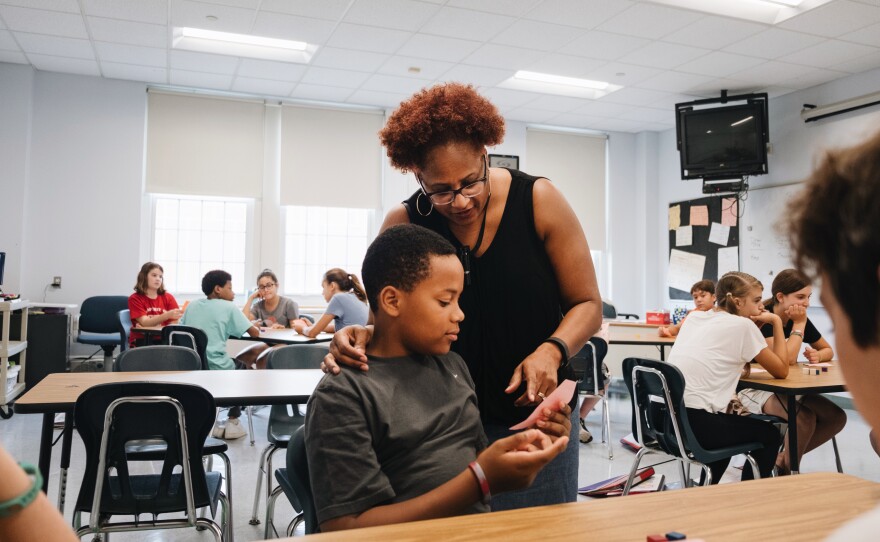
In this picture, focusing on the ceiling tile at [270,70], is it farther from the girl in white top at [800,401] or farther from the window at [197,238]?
the girl in white top at [800,401]

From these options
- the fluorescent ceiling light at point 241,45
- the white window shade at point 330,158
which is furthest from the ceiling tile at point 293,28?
the white window shade at point 330,158

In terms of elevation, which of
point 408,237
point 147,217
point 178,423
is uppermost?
point 147,217

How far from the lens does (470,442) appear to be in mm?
1330

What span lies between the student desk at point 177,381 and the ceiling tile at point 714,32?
4.20 m

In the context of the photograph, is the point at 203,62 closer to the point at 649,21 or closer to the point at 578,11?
the point at 578,11

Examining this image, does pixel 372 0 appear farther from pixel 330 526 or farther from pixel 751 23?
pixel 330 526

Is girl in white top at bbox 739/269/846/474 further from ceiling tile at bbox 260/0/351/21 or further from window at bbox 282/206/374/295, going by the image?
window at bbox 282/206/374/295

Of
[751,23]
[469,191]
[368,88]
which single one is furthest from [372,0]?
[469,191]

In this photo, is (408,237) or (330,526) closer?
(330,526)

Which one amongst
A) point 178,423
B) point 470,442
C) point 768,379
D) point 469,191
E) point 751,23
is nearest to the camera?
point 470,442

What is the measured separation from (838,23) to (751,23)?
677 mm

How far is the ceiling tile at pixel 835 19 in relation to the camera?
195 inches

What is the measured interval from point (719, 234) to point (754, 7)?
10.4 feet

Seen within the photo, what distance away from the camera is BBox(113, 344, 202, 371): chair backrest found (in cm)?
332
